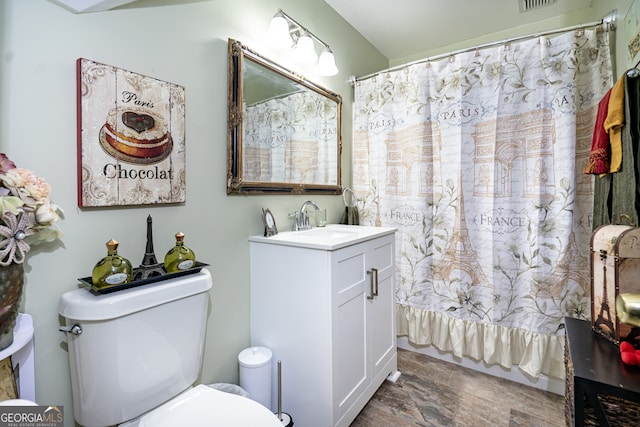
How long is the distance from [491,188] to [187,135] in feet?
5.83

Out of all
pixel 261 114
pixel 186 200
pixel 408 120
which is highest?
pixel 408 120

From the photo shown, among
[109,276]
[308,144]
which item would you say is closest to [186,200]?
[109,276]

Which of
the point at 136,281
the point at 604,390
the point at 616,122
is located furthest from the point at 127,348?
the point at 616,122


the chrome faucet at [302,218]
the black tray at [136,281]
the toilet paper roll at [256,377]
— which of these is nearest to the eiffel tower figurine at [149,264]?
the black tray at [136,281]

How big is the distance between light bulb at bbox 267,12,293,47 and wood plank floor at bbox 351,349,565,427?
2024 mm

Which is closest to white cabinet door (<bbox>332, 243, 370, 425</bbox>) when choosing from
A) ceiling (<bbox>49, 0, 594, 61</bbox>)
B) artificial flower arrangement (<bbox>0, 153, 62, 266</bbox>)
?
artificial flower arrangement (<bbox>0, 153, 62, 266</bbox>)

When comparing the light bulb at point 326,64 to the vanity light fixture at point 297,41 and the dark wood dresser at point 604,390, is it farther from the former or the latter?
the dark wood dresser at point 604,390

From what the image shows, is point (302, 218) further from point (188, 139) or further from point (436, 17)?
point (436, 17)

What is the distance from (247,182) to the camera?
1499 millimetres

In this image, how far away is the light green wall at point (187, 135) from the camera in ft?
2.86

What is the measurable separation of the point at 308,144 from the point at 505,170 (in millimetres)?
1246

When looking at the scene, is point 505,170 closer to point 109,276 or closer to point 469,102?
point 469,102

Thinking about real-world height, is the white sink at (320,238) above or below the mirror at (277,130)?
below

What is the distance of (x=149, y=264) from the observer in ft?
3.50
